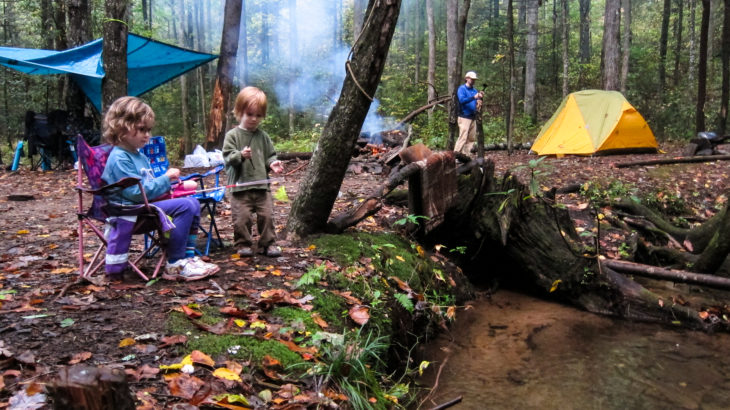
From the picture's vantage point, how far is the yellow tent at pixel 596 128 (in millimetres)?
11914

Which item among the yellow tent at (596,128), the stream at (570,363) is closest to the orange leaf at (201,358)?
the stream at (570,363)

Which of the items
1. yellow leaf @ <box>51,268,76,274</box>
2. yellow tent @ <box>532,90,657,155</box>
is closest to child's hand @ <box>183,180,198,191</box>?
yellow leaf @ <box>51,268,76,274</box>

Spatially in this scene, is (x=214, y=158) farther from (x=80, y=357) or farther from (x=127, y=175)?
(x=80, y=357)

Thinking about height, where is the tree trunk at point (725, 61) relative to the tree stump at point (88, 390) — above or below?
above

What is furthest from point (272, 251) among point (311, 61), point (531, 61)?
point (311, 61)

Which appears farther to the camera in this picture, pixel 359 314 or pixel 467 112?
pixel 467 112

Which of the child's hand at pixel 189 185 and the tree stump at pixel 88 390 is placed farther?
the child's hand at pixel 189 185

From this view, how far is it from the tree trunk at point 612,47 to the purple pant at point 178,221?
46.7ft

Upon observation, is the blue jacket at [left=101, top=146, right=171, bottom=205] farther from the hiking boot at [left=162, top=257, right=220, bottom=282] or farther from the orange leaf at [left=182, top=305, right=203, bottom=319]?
the orange leaf at [left=182, top=305, right=203, bottom=319]

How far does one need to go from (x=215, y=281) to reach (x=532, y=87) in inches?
683

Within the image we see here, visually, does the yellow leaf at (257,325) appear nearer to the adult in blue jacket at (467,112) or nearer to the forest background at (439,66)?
the adult in blue jacket at (467,112)

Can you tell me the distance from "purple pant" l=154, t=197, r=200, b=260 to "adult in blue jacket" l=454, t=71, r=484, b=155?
6.27 m

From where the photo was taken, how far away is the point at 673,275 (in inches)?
202

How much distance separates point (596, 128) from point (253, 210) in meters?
10.6
